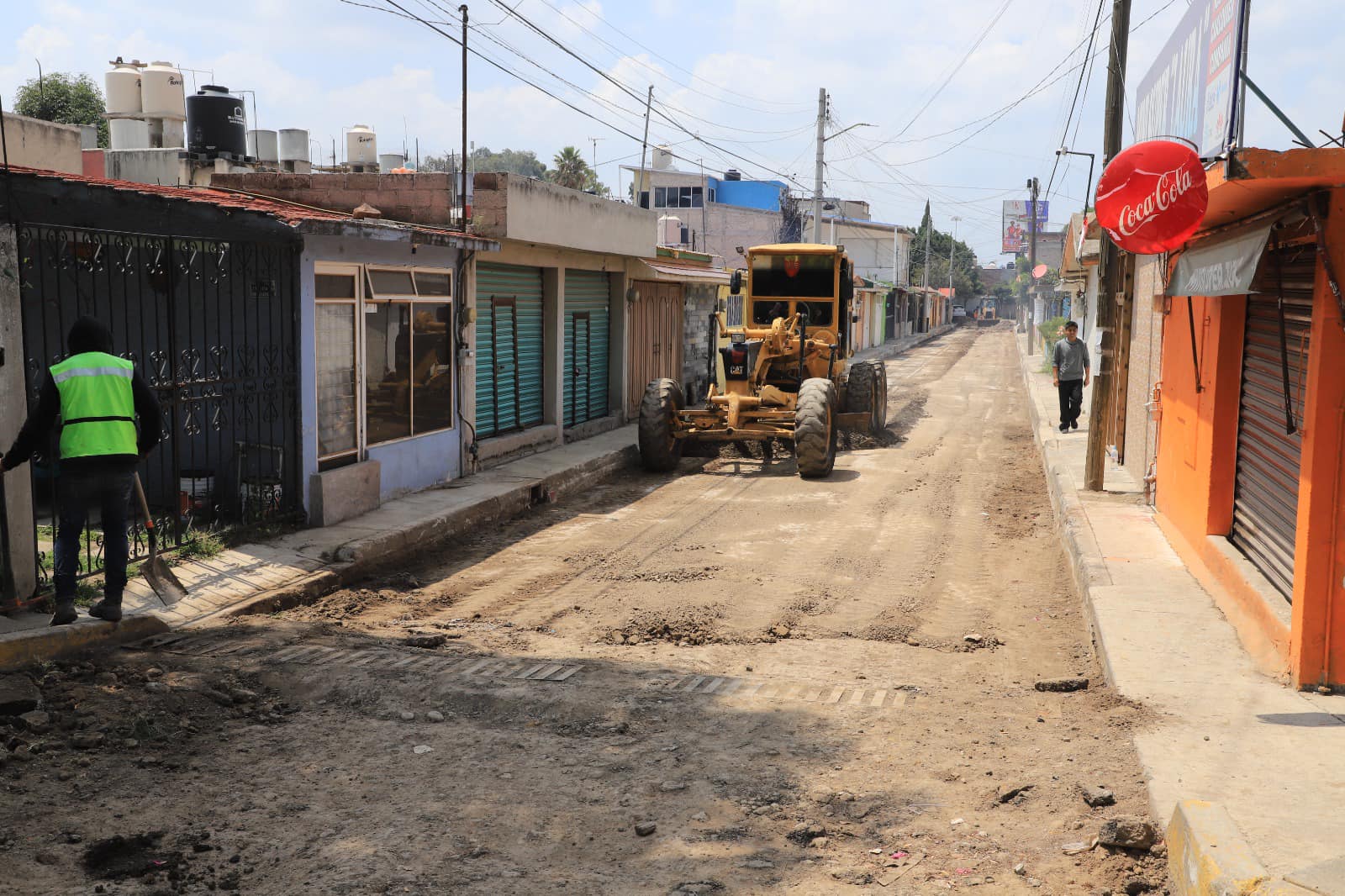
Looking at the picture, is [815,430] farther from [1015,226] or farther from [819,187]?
[1015,226]

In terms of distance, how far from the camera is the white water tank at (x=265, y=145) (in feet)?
61.6

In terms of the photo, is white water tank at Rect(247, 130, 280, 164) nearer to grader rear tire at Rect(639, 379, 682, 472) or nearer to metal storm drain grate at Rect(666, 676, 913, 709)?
grader rear tire at Rect(639, 379, 682, 472)

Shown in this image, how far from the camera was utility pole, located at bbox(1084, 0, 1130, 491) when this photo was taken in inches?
478

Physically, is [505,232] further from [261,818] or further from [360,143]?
[261,818]

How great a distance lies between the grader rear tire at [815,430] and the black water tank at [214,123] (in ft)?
31.3

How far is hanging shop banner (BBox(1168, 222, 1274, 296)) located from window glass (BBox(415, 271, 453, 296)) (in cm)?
759

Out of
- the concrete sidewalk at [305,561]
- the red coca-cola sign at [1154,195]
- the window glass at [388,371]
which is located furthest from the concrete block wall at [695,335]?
the red coca-cola sign at [1154,195]

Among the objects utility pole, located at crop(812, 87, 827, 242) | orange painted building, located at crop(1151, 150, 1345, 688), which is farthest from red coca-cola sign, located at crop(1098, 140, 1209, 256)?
utility pole, located at crop(812, 87, 827, 242)

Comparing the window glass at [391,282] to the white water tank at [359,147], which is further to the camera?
the white water tank at [359,147]

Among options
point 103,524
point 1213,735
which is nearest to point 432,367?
point 103,524

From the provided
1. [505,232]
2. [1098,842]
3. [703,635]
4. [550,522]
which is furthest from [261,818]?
[505,232]

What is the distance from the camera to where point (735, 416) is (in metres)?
15.1

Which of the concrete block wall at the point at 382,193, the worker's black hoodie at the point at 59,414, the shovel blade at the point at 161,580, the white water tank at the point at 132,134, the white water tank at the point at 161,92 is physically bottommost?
the shovel blade at the point at 161,580

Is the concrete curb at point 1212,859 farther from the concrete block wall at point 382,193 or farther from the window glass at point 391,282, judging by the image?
the concrete block wall at point 382,193
